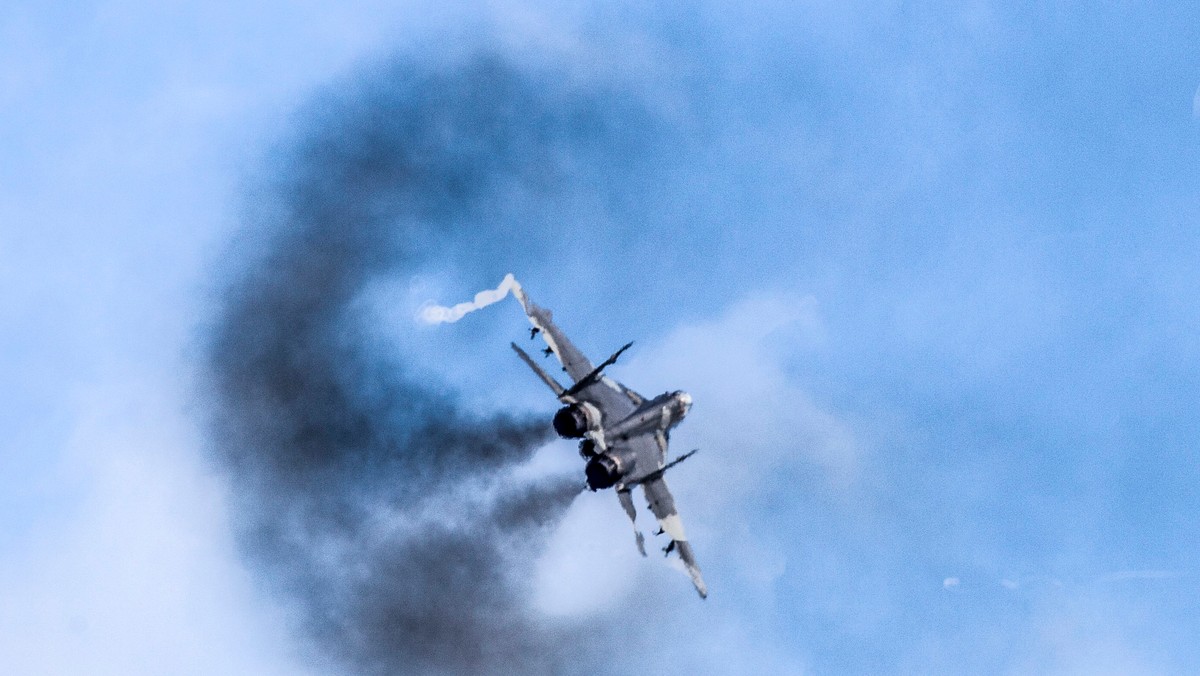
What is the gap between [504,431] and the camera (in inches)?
5556

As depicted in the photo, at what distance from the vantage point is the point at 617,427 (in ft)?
429

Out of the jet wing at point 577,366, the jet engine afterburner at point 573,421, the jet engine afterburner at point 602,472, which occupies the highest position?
the jet wing at point 577,366

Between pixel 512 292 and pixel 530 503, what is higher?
pixel 512 292

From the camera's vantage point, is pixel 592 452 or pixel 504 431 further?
pixel 504 431

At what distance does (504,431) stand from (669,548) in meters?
17.7

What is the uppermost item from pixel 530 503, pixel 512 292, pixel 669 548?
pixel 512 292

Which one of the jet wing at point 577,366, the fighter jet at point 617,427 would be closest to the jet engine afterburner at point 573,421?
the fighter jet at point 617,427

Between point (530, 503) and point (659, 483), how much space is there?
12104 millimetres

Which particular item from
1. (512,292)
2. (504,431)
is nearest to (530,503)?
(504,431)

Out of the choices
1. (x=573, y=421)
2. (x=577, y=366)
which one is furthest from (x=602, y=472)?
(x=577, y=366)

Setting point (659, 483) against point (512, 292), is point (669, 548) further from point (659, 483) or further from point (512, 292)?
Result: point (512, 292)

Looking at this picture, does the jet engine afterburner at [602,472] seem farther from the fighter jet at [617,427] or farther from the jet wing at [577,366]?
the jet wing at [577,366]

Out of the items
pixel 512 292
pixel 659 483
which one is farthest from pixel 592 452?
pixel 512 292

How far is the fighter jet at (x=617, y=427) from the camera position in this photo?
128000 millimetres
